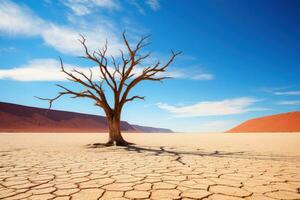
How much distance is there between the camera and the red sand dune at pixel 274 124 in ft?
164

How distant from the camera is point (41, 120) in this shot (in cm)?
5675

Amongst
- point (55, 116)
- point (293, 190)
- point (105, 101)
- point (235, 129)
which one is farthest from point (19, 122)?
point (293, 190)

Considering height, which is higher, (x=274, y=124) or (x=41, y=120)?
(x=274, y=124)

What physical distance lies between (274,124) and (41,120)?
5662 centimetres

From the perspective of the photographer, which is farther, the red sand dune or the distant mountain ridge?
the red sand dune

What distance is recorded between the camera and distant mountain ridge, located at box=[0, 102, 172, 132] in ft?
162

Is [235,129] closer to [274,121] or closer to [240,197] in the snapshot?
[274,121]

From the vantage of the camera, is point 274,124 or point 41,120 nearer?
point 274,124

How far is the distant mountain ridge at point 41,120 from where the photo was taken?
49.3m

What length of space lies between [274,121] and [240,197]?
202ft

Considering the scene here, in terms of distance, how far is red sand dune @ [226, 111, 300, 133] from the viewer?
49919 millimetres

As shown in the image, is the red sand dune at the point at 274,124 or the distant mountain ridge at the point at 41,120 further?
the red sand dune at the point at 274,124

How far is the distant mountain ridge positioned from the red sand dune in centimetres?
4306

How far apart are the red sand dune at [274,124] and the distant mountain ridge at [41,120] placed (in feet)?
141
